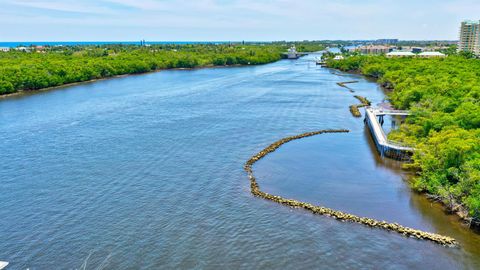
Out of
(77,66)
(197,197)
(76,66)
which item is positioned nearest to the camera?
(197,197)

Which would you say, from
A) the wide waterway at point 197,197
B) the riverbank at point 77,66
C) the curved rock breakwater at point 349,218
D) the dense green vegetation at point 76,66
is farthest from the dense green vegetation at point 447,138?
the riverbank at point 77,66

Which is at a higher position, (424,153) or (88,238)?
(424,153)

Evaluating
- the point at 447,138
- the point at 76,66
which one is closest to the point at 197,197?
the point at 447,138

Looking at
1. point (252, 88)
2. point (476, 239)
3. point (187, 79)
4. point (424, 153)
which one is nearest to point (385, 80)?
point (252, 88)

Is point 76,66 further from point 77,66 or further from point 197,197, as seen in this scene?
point 197,197

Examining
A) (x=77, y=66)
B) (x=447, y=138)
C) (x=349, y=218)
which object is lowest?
(x=349, y=218)

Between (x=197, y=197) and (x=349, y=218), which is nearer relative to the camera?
(x=349, y=218)

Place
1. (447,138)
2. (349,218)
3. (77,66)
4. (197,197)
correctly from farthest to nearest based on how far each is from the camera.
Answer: (77,66), (447,138), (197,197), (349,218)

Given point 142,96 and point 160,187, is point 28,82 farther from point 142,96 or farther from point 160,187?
point 160,187

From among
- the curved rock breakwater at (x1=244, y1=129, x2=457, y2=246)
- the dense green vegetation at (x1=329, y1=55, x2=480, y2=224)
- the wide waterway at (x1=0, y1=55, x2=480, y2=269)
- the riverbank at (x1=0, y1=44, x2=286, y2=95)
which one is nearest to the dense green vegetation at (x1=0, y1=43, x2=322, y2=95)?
the riverbank at (x1=0, y1=44, x2=286, y2=95)
